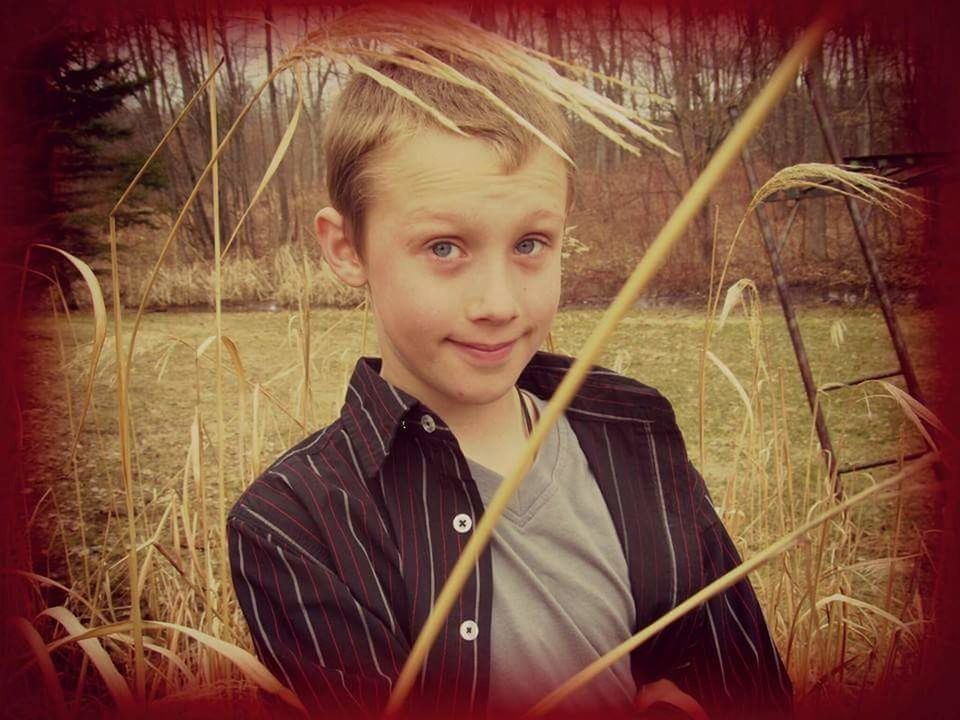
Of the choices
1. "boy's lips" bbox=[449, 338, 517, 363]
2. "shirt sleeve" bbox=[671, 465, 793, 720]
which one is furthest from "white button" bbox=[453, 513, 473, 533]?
"shirt sleeve" bbox=[671, 465, 793, 720]

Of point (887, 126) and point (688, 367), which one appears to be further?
point (688, 367)


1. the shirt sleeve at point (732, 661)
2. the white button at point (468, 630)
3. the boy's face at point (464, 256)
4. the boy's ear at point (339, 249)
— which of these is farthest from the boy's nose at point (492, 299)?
the shirt sleeve at point (732, 661)

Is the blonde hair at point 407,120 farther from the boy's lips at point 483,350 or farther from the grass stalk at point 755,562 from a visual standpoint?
the grass stalk at point 755,562

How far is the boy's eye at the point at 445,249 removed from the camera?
1.51ft

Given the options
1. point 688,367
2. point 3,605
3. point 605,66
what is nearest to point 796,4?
point 605,66

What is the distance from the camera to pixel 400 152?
1.58 ft

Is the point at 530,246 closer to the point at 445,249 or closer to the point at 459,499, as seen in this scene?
the point at 445,249

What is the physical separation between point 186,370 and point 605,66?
515 mm

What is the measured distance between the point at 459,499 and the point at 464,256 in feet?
0.65

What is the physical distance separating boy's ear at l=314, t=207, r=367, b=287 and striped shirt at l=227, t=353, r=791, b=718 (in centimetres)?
9

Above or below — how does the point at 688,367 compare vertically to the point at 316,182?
below

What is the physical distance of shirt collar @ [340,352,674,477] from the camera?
0.55 metres

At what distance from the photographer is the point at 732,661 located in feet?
2.13

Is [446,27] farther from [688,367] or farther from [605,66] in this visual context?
[688,367]
